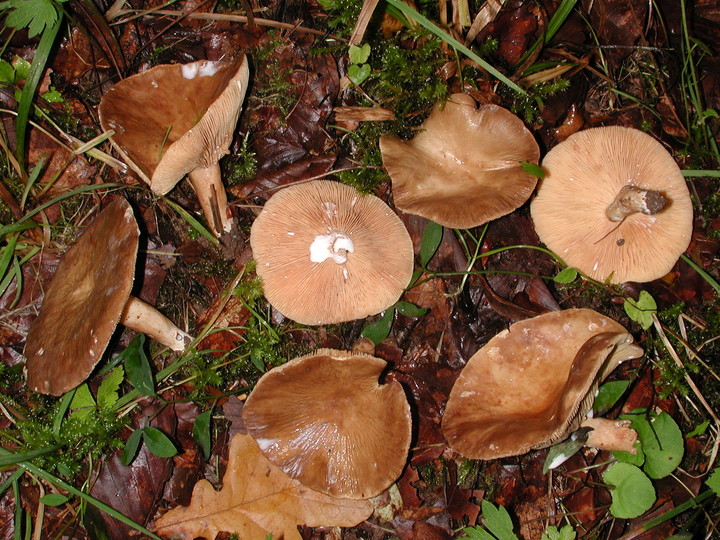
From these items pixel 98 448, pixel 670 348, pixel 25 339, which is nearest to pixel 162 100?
pixel 25 339

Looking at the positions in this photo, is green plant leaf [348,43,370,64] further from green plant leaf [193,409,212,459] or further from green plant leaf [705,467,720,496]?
green plant leaf [705,467,720,496]

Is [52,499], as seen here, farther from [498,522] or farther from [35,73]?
[498,522]

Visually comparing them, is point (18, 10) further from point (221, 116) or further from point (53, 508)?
point (53, 508)

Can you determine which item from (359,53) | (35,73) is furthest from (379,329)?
(35,73)

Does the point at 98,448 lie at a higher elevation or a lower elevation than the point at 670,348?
lower

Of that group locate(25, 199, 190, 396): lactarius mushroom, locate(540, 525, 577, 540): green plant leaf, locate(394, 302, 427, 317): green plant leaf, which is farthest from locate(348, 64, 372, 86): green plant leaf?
locate(540, 525, 577, 540): green plant leaf

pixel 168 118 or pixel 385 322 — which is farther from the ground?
pixel 168 118

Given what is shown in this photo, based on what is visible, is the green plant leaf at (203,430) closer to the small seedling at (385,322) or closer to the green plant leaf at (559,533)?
the small seedling at (385,322)
